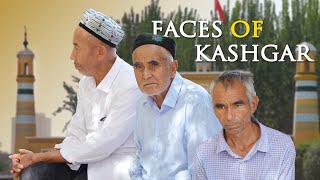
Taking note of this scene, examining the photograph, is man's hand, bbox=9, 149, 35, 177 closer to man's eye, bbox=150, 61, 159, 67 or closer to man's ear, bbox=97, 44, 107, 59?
man's ear, bbox=97, 44, 107, 59

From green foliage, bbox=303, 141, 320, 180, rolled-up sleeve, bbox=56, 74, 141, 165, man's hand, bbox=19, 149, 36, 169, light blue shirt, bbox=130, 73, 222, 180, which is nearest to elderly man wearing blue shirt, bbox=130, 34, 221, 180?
light blue shirt, bbox=130, 73, 222, 180

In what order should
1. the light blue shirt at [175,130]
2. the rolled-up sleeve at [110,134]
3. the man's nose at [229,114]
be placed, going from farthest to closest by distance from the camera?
the rolled-up sleeve at [110,134] < the light blue shirt at [175,130] < the man's nose at [229,114]

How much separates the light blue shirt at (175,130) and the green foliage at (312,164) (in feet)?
40.2

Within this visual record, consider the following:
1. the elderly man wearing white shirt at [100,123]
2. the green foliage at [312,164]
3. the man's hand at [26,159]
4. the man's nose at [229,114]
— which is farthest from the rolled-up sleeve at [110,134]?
the green foliage at [312,164]

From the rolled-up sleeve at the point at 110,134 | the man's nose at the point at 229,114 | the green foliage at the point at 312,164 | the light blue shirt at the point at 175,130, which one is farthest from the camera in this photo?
the green foliage at the point at 312,164

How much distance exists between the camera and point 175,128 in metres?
2.41

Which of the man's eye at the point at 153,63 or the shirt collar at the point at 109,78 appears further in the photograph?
the shirt collar at the point at 109,78

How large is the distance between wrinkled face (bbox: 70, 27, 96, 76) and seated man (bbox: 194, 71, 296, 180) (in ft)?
2.39

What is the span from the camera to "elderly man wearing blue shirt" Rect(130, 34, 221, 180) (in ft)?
7.79

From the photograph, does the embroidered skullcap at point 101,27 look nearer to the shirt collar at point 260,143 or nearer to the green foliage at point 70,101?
the shirt collar at point 260,143

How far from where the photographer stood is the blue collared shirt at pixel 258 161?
205 centimetres

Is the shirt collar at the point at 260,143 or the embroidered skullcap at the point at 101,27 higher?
Answer: the embroidered skullcap at the point at 101,27

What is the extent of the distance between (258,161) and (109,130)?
0.72 m

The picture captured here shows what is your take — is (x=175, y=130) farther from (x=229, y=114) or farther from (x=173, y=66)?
(x=229, y=114)
